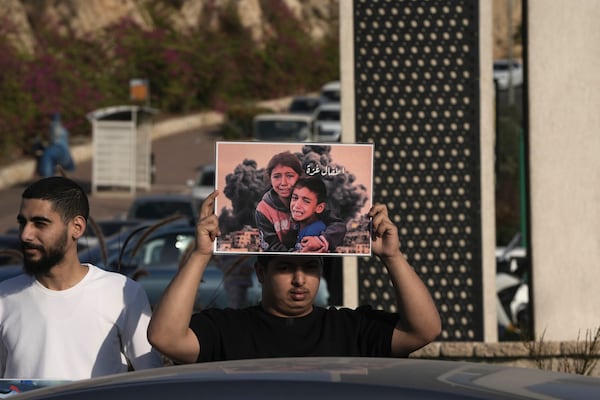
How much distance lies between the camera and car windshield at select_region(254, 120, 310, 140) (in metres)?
41.8

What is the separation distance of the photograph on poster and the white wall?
5132 mm

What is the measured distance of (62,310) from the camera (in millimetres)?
4449

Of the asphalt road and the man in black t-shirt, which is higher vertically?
the asphalt road

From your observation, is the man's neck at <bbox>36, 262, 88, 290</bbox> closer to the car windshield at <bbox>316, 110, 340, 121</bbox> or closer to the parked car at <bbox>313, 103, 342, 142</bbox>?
the parked car at <bbox>313, 103, 342, 142</bbox>

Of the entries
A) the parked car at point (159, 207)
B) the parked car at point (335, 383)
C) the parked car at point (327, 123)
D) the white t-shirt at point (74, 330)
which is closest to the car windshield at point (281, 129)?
the parked car at point (327, 123)

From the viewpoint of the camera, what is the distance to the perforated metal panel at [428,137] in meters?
10.3

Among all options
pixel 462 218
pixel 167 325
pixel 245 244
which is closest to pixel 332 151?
pixel 245 244

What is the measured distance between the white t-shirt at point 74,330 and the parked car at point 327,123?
38309 mm

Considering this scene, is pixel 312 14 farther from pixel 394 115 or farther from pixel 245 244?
pixel 245 244

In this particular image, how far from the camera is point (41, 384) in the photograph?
408 cm

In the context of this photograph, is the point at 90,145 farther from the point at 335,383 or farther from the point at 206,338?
the point at 335,383

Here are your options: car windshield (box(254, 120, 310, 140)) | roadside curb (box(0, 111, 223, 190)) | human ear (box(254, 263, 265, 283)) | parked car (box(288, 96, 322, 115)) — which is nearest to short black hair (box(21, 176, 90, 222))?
human ear (box(254, 263, 265, 283))

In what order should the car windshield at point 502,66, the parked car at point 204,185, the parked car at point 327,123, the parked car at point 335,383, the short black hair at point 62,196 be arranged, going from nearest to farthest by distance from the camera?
the parked car at point 335,383, the short black hair at point 62,196, the parked car at point 204,185, the parked car at point 327,123, the car windshield at point 502,66

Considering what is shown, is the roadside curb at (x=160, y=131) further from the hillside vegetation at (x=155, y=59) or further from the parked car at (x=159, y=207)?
the parked car at (x=159, y=207)
